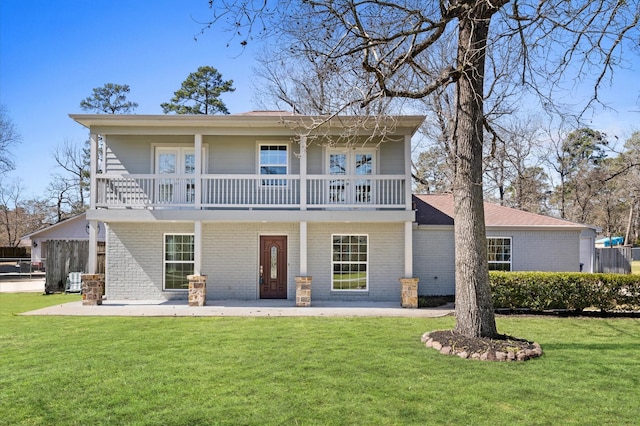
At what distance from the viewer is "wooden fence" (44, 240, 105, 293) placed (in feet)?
57.0

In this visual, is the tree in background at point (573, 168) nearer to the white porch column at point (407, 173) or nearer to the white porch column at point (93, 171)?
the white porch column at point (407, 173)

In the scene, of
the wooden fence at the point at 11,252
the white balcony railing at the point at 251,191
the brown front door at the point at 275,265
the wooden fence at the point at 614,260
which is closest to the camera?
the white balcony railing at the point at 251,191

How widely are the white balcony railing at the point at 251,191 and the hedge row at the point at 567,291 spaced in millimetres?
3821

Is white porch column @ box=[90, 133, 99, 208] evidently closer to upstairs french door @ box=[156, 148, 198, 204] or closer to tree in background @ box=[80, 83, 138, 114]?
upstairs french door @ box=[156, 148, 198, 204]

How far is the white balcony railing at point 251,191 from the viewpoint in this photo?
13.4m

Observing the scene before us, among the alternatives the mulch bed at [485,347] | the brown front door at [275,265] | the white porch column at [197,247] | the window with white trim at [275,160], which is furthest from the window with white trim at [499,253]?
the white porch column at [197,247]

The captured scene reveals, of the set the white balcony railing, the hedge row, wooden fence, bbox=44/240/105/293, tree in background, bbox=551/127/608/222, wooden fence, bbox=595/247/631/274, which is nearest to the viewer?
the hedge row

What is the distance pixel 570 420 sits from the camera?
4.98m

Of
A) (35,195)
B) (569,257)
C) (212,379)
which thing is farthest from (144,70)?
(35,195)

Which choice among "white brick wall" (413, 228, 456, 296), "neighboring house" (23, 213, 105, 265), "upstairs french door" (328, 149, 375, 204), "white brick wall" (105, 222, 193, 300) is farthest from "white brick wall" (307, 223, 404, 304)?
"neighboring house" (23, 213, 105, 265)

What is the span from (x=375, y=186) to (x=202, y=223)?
5.54 m

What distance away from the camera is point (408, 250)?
1318 cm

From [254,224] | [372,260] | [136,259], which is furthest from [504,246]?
[136,259]

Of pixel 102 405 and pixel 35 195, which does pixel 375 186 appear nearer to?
pixel 102 405
